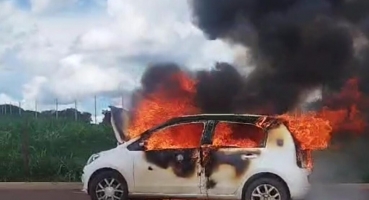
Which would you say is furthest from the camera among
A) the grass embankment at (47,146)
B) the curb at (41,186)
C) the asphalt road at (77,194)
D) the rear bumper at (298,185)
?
the grass embankment at (47,146)

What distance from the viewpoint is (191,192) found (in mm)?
11781

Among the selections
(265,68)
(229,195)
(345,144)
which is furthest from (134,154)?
(345,144)

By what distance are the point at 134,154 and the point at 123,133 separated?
1395 mm

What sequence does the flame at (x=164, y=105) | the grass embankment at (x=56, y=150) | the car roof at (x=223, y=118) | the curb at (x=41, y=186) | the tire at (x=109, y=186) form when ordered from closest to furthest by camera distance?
the tire at (x=109, y=186) → the car roof at (x=223, y=118) → the flame at (x=164, y=105) → the curb at (x=41, y=186) → the grass embankment at (x=56, y=150)

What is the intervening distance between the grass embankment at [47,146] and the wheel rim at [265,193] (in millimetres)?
7325

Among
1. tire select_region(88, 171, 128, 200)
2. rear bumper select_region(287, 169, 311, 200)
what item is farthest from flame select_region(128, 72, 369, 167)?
A: tire select_region(88, 171, 128, 200)

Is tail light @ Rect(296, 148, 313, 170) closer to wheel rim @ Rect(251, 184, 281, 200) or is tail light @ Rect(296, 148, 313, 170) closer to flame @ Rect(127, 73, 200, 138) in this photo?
wheel rim @ Rect(251, 184, 281, 200)

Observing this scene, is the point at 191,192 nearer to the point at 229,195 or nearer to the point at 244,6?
the point at 229,195

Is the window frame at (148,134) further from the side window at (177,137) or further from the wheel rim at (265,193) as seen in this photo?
the wheel rim at (265,193)

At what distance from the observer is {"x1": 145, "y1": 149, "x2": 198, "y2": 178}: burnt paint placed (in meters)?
11.8

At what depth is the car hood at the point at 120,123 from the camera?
13.3 m

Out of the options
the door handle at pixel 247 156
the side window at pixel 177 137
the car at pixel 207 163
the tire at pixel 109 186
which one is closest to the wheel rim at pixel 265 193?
the car at pixel 207 163

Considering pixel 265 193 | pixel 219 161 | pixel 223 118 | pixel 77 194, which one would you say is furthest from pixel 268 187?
pixel 77 194

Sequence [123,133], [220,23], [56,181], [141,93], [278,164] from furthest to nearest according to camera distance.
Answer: [56,181] → [220,23] → [141,93] → [123,133] → [278,164]
